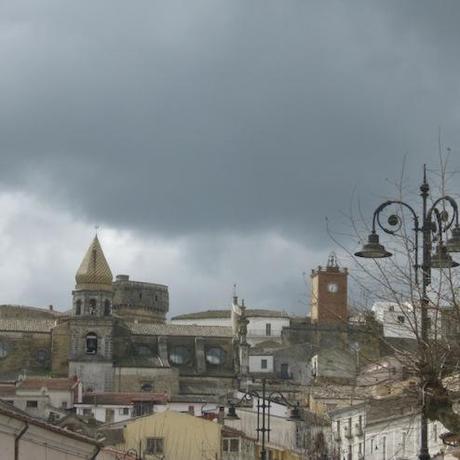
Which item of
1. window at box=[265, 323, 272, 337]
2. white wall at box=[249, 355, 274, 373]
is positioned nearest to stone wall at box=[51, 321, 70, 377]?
white wall at box=[249, 355, 274, 373]

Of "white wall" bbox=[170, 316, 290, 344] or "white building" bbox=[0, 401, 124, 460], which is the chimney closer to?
"white wall" bbox=[170, 316, 290, 344]

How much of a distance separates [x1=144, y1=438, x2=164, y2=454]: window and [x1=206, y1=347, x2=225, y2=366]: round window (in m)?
43.7

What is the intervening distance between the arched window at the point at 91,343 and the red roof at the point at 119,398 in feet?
41.5

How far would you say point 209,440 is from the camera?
82062 mm

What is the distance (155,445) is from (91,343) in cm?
4041

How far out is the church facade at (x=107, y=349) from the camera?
393ft

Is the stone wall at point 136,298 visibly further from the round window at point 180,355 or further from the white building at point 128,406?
the white building at point 128,406

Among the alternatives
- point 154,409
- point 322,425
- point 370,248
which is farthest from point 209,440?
point 370,248

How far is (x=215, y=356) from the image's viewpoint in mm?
126312

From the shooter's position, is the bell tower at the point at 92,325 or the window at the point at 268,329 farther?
the window at the point at 268,329

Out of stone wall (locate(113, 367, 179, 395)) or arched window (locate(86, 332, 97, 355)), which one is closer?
stone wall (locate(113, 367, 179, 395))

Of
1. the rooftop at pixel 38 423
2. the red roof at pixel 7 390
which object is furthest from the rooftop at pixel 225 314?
the rooftop at pixel 38 423

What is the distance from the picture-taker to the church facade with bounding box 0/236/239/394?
119750 millimetres

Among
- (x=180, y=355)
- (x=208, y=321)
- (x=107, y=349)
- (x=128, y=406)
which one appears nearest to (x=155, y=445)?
(x=128, y=406)
